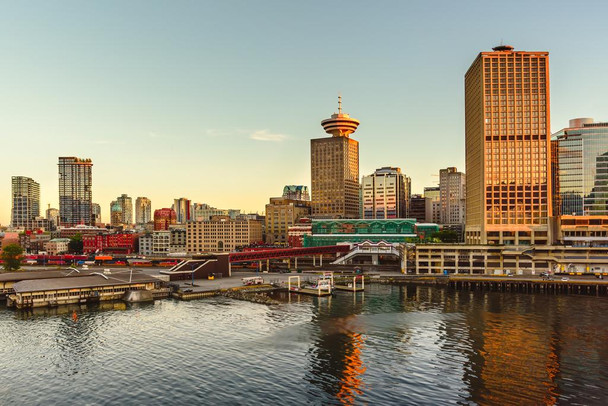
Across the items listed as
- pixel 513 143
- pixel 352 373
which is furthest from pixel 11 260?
pixel 513 143

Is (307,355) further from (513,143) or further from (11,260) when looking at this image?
(11,260)

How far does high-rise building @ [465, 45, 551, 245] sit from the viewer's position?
186 meters

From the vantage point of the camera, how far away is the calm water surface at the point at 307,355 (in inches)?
2282

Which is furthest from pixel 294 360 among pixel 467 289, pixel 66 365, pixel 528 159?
pixel 528 159

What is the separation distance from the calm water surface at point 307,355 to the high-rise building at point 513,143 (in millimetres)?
77412

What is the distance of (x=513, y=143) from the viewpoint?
189000mm

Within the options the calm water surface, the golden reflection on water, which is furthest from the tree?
the golden reflection on water

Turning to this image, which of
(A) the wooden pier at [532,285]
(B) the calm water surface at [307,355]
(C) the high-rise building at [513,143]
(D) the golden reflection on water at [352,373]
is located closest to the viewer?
(D) the golden reflection on water at [352,373]

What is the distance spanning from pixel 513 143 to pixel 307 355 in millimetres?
149606

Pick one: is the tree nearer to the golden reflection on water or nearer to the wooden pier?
the golden reflection on water

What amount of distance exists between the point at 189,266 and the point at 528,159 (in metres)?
135

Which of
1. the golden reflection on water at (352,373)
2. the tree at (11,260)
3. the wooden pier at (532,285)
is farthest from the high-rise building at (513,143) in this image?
the tree at (11,260)

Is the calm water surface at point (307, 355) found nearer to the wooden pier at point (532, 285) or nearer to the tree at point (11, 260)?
the wooden pier at point (532, 285)

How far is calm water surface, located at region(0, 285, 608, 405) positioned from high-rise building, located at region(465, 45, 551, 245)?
7741 centimetres
